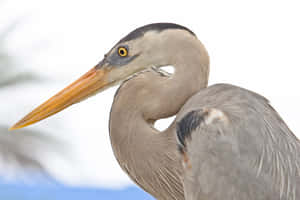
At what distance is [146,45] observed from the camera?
1.07 meters

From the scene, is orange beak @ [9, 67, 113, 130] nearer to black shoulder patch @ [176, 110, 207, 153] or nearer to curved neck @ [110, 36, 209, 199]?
curved neck @ [110, 36, 209, 199]

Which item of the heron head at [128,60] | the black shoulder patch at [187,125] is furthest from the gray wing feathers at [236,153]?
the heron head at [128,60]

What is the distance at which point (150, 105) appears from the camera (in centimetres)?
105

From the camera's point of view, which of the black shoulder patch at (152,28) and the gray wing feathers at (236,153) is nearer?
the gray wing feathers at (236,153)

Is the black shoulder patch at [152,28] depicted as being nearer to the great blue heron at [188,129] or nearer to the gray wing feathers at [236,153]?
the great blue heron at [188,129]

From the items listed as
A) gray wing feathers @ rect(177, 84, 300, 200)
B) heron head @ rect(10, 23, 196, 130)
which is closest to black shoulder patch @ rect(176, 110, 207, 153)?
gray wing feathers @ rect(177, 84, 300, 200)

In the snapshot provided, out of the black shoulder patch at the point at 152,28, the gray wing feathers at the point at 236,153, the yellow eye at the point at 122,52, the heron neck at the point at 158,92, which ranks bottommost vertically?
the gray wing feathers at the point at 236,153

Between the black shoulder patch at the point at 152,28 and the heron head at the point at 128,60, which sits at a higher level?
the black shoulder patch at the point at 152,28

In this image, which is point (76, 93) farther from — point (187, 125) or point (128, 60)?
point (187, 125)

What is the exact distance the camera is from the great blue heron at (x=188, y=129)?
3.04ft

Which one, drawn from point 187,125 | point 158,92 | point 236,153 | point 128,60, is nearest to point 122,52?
point 128,60

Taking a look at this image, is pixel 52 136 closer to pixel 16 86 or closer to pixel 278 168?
pixel 16 86

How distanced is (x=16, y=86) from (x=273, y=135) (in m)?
2.43

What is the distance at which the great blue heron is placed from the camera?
3.04 ft
